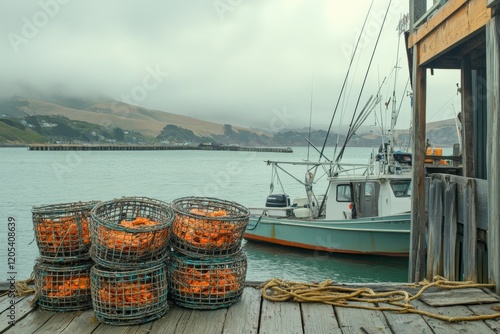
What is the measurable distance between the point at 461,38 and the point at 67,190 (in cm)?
4093

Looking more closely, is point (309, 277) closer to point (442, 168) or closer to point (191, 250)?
point (442, 168)

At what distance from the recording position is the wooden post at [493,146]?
396 centimetres

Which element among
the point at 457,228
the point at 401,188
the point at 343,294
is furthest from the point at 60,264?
the point at 401,188

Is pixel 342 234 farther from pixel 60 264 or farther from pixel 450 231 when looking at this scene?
pixel 60 264

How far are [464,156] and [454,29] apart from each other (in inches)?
66.9

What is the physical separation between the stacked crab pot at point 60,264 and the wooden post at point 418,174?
372 cm

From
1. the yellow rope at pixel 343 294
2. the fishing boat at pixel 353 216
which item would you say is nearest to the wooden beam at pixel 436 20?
the yellow rope at pixel 343 294

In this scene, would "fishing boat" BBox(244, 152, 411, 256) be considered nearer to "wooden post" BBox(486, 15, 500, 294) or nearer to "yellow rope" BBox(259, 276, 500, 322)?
"wooden post" BBox(486, 15, 500, 294)

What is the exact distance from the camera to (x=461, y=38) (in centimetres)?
452

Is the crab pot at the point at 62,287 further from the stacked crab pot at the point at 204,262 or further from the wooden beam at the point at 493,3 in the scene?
the wooden beam at the point at 493,3

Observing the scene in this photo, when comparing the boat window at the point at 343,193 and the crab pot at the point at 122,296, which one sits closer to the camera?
the crab pot at the point at 122,296

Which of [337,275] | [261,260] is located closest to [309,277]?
[337,275]

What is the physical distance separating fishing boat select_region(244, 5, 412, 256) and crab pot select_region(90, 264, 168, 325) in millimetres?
10563

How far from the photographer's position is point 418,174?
5.68 m
